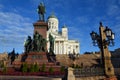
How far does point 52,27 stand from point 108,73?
343 ft

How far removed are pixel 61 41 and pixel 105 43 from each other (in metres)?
93.1

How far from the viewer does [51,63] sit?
3133 cm

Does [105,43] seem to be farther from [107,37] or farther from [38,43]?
[38,43]

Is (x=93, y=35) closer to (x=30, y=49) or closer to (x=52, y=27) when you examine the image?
(x=30, y=49)

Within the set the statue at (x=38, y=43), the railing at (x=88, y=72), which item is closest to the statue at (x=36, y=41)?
the statue at (x=38, y=43)

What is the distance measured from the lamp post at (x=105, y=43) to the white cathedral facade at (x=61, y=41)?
8559cm

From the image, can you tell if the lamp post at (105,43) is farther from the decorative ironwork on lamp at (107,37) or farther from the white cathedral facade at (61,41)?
the white cathedral facade at (61,41)

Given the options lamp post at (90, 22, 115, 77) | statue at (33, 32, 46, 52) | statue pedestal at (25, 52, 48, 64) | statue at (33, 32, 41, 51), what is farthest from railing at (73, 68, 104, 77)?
statue at (33, 32, 41, 51)

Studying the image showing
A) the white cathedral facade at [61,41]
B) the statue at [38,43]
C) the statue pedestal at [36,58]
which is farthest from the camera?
the white cathedral facade at [61,41]

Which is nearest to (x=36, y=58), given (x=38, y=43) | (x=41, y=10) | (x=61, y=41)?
(x=38, y=43)

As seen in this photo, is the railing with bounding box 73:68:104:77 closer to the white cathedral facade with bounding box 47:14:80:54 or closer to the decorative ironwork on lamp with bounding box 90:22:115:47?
the decorative ironwork on lamp with bounding box 90:22:115:47

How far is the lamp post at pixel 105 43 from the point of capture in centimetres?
1385

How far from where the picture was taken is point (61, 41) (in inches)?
4227

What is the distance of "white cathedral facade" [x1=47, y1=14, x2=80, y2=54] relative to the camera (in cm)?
10669
